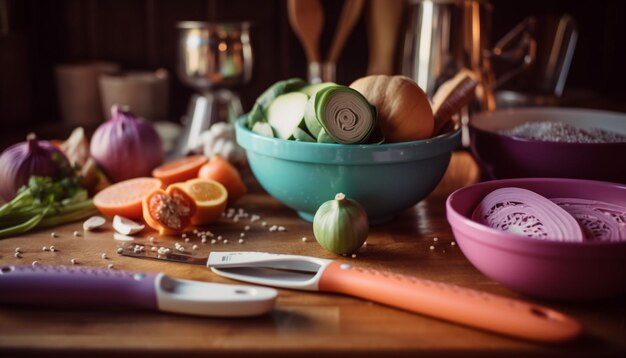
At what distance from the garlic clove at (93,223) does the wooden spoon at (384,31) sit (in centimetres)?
82

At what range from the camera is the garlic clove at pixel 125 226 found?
840 millimetres

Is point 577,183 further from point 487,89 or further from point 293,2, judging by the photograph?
point 293,2

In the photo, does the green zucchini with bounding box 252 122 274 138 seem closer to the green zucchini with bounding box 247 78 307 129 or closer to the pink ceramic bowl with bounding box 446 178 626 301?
the green zucchini with bounding box 247 78 307 129

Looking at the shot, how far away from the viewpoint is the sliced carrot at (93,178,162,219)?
0.89 m

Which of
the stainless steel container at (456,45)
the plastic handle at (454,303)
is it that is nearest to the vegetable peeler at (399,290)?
the plastic handle at (454,303)

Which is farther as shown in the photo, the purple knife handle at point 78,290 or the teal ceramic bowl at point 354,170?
the teal ceramic bowl at point 354,170

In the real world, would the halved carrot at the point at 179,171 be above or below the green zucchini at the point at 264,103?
below

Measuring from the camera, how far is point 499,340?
0.56 metres

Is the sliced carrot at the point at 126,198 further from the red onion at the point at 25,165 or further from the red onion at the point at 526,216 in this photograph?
the red onion at the point at 526,216

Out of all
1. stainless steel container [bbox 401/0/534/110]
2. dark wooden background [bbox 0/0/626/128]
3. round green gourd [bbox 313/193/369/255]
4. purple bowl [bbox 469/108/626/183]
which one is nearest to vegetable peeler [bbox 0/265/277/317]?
round green gourd [bbox 313/193/369/255]

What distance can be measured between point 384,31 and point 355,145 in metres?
0.75

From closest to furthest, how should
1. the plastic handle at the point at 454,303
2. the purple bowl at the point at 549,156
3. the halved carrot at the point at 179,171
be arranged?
1. the plastic handle at the point at 454,303
2. the purple bowl at the point at 549,156
3. the halved carrot at the point at 179,171

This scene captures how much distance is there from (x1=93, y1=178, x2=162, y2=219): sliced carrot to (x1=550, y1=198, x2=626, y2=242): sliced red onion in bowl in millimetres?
561

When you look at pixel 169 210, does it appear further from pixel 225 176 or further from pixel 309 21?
pixel 309 21
